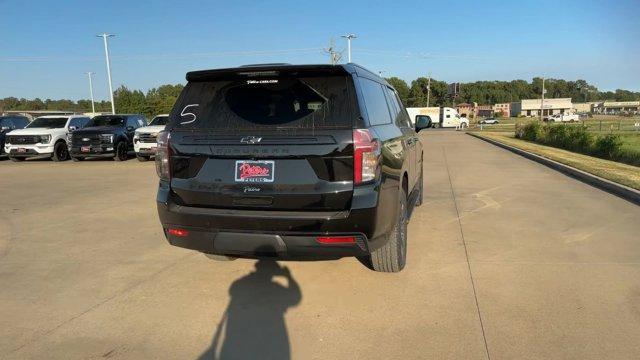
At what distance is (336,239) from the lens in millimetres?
3674

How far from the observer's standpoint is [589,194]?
921 centimetres

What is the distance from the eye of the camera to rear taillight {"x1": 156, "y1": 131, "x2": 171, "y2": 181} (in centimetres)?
407

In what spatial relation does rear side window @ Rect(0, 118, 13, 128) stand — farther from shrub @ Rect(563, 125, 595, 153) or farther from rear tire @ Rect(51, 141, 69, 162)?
shrub @ Rect(563, 125, 595, 153)

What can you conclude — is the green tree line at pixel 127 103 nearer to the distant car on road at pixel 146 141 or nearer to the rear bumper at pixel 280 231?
the distant car on road at pixel 146 141

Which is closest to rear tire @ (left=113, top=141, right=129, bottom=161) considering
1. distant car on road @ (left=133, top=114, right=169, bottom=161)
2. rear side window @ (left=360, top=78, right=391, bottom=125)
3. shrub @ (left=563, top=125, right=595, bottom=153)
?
distant car on road @ (left=133, top=114, right=169, bottom=161)

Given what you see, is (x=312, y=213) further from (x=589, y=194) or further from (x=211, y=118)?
(x=589, y=194)

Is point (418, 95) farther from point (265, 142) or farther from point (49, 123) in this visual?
point (265, 142)

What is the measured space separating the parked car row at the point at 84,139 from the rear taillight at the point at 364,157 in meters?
13.9

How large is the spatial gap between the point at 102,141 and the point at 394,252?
15.1 meters

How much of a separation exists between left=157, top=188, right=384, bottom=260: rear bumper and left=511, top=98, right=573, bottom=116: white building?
138973mm

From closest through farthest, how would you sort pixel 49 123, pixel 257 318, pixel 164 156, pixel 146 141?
pixel 257 318 → pixel 164 156 → pixel 146 141 → pixel 49 123

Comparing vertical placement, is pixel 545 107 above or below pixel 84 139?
above

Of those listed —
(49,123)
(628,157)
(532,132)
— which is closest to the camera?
(628,157)

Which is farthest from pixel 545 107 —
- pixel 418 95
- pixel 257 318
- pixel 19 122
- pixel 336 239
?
pixel 257 318
